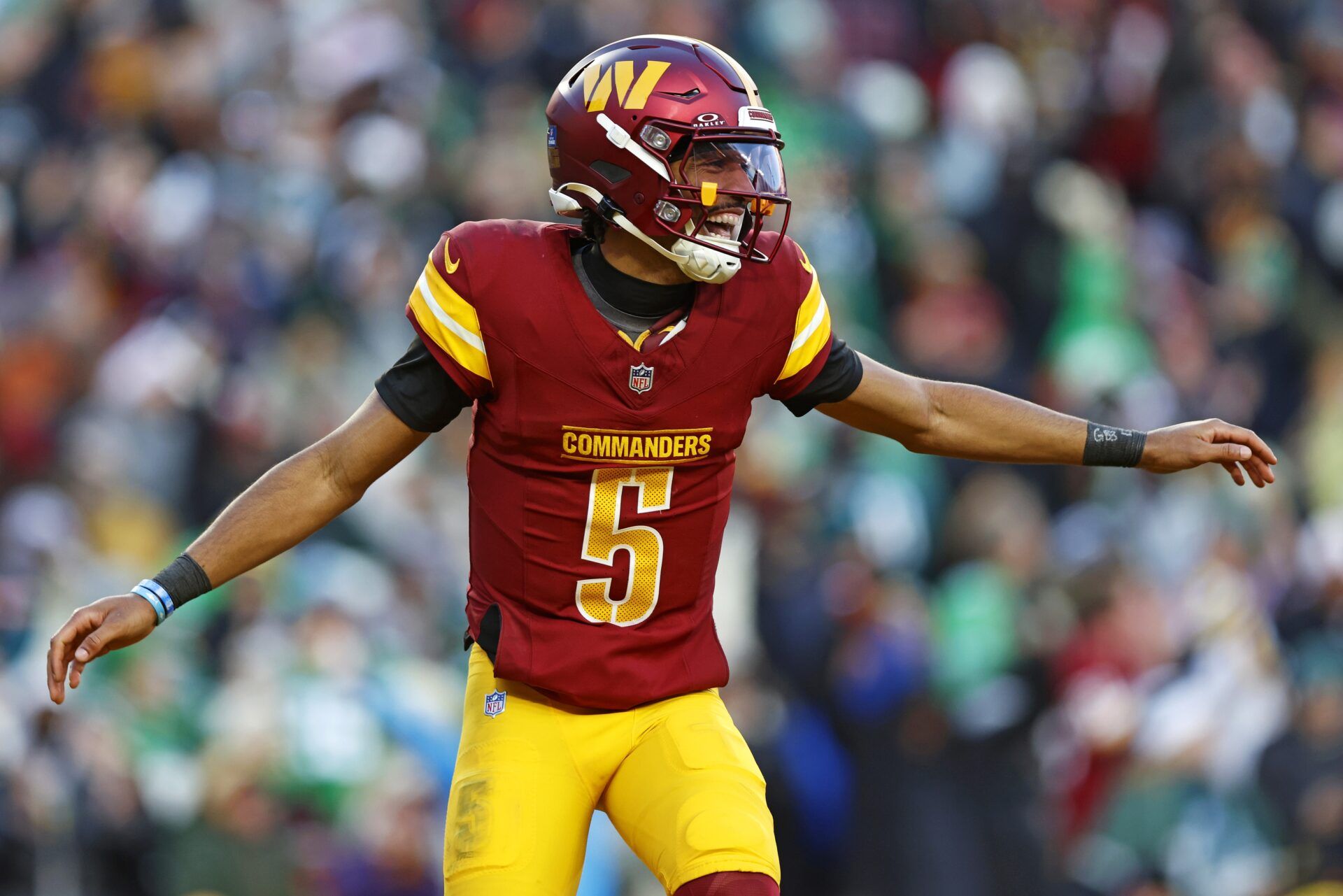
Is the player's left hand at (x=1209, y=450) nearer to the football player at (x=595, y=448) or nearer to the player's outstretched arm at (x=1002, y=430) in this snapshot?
the player's outstretched arm at (x=1002, y=430)

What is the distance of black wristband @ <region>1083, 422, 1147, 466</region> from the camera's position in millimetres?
4293

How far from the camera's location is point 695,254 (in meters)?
3.89

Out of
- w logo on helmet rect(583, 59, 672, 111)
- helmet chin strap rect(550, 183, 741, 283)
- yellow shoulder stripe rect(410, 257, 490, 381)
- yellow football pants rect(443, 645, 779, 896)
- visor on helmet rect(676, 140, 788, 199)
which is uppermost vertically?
w logo on helmet rect(583, 59, 672, 111)

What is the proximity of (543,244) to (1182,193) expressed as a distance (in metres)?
6.26

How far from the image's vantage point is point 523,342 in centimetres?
392

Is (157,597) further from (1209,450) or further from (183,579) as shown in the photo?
(1209,450)

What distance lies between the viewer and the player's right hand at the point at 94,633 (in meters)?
3.78

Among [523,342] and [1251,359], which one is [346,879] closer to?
[523,342]

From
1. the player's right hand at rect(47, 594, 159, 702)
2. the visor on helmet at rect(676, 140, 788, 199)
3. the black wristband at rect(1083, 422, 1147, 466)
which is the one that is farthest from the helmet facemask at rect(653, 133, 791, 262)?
the player's right hand at rect(47, 594, 159, 702)

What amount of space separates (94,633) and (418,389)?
84 cm

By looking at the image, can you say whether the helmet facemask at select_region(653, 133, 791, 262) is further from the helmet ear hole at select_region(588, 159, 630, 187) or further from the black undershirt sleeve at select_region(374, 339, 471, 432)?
the black undershirt sleeve at select_region(374, 339, 471, 432)

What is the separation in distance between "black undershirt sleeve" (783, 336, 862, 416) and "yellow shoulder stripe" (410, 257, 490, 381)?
0.71 meters

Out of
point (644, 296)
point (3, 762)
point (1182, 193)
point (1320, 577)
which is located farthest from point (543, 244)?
point (1182, 193)

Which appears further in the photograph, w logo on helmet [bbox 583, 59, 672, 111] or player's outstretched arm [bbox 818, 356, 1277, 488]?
player's outstretched arm [bbox 818, 356, 1277, 488]
